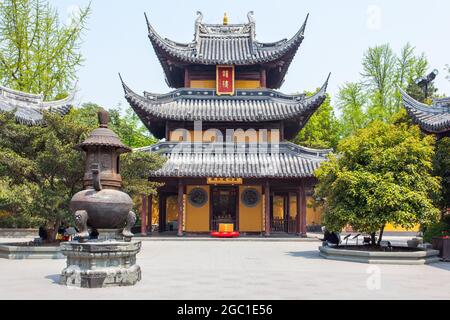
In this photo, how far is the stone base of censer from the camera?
7.49 m

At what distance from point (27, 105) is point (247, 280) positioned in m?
15.9

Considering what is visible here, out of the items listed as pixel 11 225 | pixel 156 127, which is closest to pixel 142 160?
pixel 156 127

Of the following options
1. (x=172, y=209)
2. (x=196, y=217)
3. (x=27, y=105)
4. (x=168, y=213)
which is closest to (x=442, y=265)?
(x=196, y=217)

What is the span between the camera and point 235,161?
837 inches

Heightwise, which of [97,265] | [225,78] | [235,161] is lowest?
[97,265]

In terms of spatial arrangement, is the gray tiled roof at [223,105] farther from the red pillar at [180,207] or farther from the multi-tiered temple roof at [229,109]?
the red pillar at [180,207]

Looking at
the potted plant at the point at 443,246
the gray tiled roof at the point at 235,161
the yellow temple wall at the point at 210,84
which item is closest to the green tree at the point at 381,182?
the potted plant at the point at 443,246

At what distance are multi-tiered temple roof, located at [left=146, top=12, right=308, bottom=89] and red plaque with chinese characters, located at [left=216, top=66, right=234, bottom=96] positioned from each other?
1.44ft

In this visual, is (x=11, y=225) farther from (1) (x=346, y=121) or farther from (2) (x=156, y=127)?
(1) (x=346, y=121)

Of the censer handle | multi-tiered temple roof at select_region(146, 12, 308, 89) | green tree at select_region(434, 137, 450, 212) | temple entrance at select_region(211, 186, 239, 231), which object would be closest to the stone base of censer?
the censer handle

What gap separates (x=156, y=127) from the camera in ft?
80.1

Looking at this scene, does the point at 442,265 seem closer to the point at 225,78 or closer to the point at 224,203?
the point at 224,203

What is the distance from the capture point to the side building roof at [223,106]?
71.4ft

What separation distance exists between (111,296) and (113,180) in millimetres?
2614
